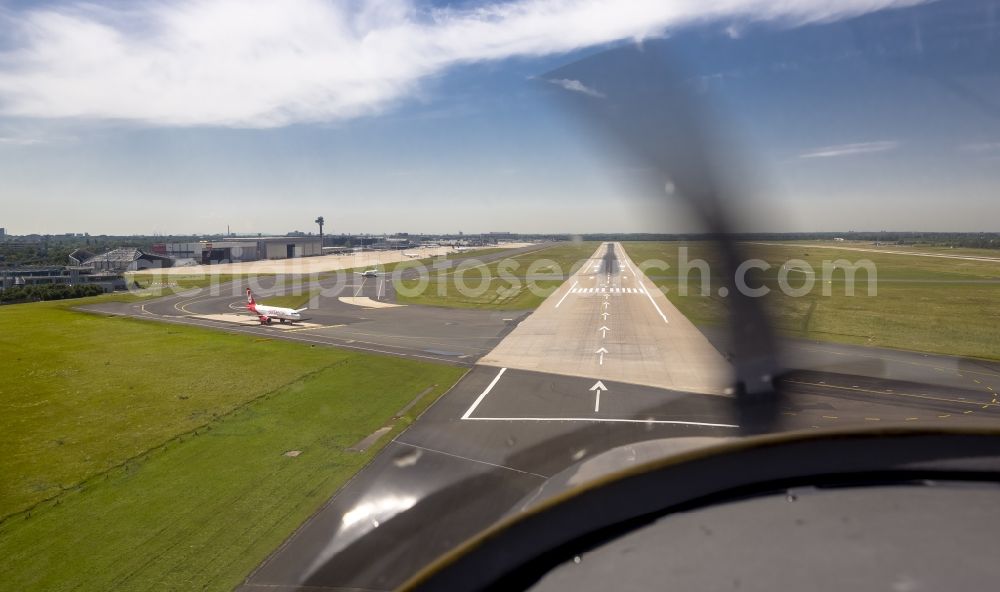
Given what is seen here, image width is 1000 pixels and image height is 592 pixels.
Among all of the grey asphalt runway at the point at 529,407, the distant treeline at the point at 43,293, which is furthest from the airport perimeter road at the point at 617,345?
the distant treeline at the point at 43,293

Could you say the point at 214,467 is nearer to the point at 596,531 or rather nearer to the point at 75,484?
the point at 75,484

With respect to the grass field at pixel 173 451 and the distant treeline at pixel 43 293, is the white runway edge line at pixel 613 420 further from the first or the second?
the distant treeline at pixel 43 293

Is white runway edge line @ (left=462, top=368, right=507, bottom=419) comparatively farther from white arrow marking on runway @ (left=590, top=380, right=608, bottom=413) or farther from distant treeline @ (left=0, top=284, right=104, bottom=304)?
distant treeline @ (left=0, top=284, right=104, bottom=304)

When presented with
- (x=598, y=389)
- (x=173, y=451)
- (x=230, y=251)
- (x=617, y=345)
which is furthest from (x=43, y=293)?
(x=598, y=389)

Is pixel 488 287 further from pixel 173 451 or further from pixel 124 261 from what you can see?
pixel 124 261

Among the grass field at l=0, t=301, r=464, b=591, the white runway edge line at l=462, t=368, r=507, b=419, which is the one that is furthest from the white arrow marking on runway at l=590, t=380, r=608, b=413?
the grass field at l=0, t=301, r=464, b=591
